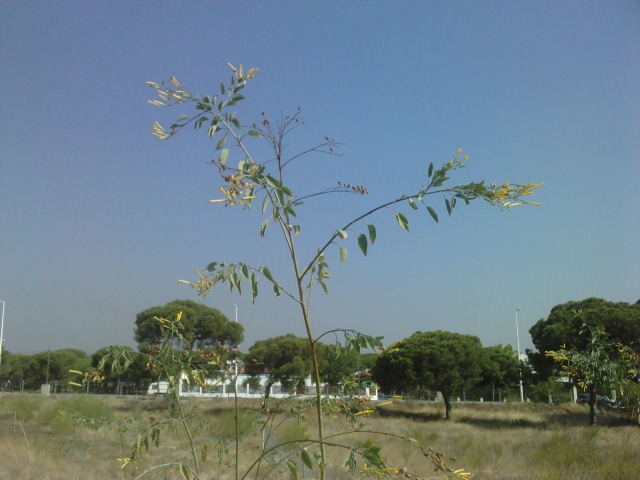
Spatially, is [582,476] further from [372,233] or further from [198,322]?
[198,322]

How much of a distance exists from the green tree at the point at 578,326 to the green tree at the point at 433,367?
2.35m

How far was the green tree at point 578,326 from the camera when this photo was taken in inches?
701

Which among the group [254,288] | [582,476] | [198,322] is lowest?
[582,476]

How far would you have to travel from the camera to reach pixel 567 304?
→ 21.2 m

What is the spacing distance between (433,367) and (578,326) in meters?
5.53

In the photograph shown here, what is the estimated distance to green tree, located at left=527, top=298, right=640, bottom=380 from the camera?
17797 millimetres

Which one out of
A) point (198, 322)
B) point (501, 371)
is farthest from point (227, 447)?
point (501, 371)

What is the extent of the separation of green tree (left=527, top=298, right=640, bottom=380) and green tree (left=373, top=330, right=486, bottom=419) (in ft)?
7.71

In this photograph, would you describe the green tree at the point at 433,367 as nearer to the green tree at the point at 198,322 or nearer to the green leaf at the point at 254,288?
the green tree at the point at 198,322

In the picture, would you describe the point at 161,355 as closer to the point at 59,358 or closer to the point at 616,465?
the point at 616,465

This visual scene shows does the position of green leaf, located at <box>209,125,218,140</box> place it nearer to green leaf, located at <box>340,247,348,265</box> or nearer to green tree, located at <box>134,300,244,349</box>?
green leaf, located at <box>340,247,348,265</box>

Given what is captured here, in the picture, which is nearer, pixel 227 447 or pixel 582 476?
pixel 227 447

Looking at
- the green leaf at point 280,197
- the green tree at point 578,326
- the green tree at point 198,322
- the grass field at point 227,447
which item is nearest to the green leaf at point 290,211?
the green leaf at point 280,197

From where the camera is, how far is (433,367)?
22.4m
